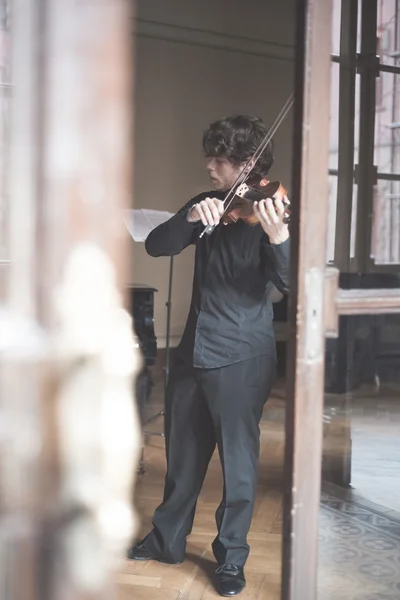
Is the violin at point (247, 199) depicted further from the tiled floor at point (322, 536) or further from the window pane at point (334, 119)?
the window pane at point (334, 119)

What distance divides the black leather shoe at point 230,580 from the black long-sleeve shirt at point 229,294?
0.63m

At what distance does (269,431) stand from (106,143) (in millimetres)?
3531

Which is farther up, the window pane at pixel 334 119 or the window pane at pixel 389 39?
the window pane at pixel 389 39

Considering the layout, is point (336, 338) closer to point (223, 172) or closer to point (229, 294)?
point (229, 294)

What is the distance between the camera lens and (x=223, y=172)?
2.35 meters

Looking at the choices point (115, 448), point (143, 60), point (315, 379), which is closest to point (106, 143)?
point (115, 448)

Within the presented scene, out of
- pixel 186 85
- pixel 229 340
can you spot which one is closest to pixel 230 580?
pixel 229 340

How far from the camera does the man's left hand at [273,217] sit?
2.07 metres

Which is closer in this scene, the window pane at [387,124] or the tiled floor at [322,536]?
the tiled floor at [322,536]

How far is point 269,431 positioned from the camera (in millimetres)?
4379

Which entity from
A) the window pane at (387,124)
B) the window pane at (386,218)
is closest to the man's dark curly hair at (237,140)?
the window pane at (387,124)

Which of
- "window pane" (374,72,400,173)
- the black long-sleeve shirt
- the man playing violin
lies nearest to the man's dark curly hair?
the man playing violin

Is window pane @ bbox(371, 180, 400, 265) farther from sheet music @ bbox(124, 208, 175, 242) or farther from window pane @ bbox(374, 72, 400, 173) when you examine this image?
sheet music @ bbox(124, 208, 175, 242)

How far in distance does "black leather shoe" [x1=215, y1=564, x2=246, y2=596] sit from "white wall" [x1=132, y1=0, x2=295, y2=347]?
3666 millimetres
